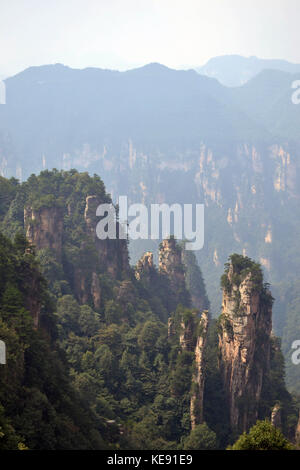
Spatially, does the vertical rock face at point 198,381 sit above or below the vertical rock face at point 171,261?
below

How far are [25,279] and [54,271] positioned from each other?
67.6 ft

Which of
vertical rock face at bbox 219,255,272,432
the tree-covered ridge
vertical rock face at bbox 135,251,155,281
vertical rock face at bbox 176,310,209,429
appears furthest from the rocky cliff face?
vertical rock face at bbox 219,255,272,432

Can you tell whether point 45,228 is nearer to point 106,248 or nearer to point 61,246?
point 61,246

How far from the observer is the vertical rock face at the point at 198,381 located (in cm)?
5072

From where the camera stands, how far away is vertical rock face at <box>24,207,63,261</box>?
A: 66500 millimetres

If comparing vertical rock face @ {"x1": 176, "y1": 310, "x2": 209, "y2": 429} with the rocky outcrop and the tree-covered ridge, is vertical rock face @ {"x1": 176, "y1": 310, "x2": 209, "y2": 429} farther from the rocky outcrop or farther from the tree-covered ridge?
the rocky outcrop

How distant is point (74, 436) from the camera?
Result: 119ft

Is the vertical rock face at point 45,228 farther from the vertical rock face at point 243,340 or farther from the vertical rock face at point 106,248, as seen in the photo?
the vertical rock face at point 243,340

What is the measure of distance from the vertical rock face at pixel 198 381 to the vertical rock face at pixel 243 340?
304 centimetres

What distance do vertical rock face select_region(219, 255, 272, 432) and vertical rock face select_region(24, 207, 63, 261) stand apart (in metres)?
20.9

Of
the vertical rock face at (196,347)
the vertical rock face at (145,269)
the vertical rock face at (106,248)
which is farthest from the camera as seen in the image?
the vertical rock face at (145,269)

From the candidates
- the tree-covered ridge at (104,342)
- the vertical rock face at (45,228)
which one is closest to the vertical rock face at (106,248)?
the tree-covered ridge at (104,342)

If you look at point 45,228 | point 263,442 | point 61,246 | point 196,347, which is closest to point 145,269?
point 61,246

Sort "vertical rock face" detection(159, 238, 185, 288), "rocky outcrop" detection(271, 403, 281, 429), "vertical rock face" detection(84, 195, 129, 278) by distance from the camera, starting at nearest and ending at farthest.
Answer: "rocky outcrop" detection(271, 403, 281, 429) < "vertical rock face" detection(84, 195, 129, 278) < "vertical rock face" detection(159, 238, 185, 288)
